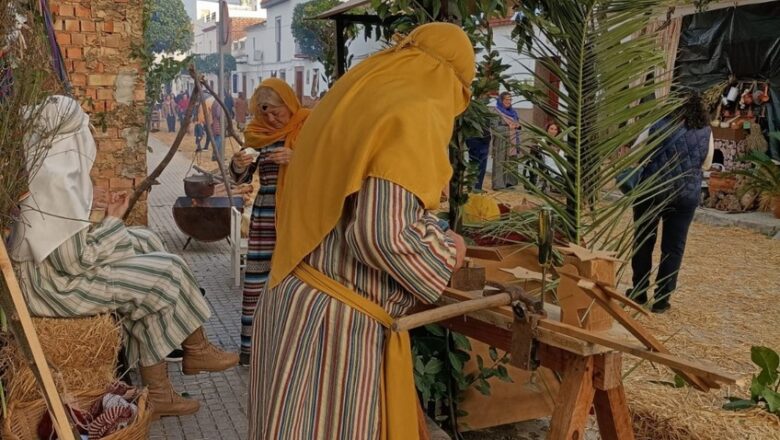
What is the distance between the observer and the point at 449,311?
6.83 ft

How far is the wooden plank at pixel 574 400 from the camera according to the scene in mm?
2074

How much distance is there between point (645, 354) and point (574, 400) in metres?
0.29

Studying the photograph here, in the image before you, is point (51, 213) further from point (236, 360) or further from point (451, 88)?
point (451, 88)

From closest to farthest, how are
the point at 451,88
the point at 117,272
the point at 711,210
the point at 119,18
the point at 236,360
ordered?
the point at 451,88 → the point at 117,272 → the point at 236,360 → the point at 119,18 → the point at 711,210

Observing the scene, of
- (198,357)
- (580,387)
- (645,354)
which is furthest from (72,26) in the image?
(645,354)

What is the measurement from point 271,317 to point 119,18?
4.73 m

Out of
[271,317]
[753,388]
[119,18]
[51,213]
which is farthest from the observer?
[119,18]

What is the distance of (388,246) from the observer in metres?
1.88

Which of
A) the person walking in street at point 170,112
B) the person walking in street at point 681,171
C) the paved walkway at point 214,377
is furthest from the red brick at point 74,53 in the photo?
the person walking in street at point 170,112

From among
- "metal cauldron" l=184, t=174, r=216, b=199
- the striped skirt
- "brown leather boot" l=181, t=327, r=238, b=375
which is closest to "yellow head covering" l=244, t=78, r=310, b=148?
the striped skirt

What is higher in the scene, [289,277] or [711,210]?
[289,277]

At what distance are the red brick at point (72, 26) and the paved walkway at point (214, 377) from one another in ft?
7.75

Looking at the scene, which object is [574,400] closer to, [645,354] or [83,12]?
[645,354]

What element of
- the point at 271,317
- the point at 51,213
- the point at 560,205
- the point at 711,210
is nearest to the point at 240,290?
the point at 51,213
